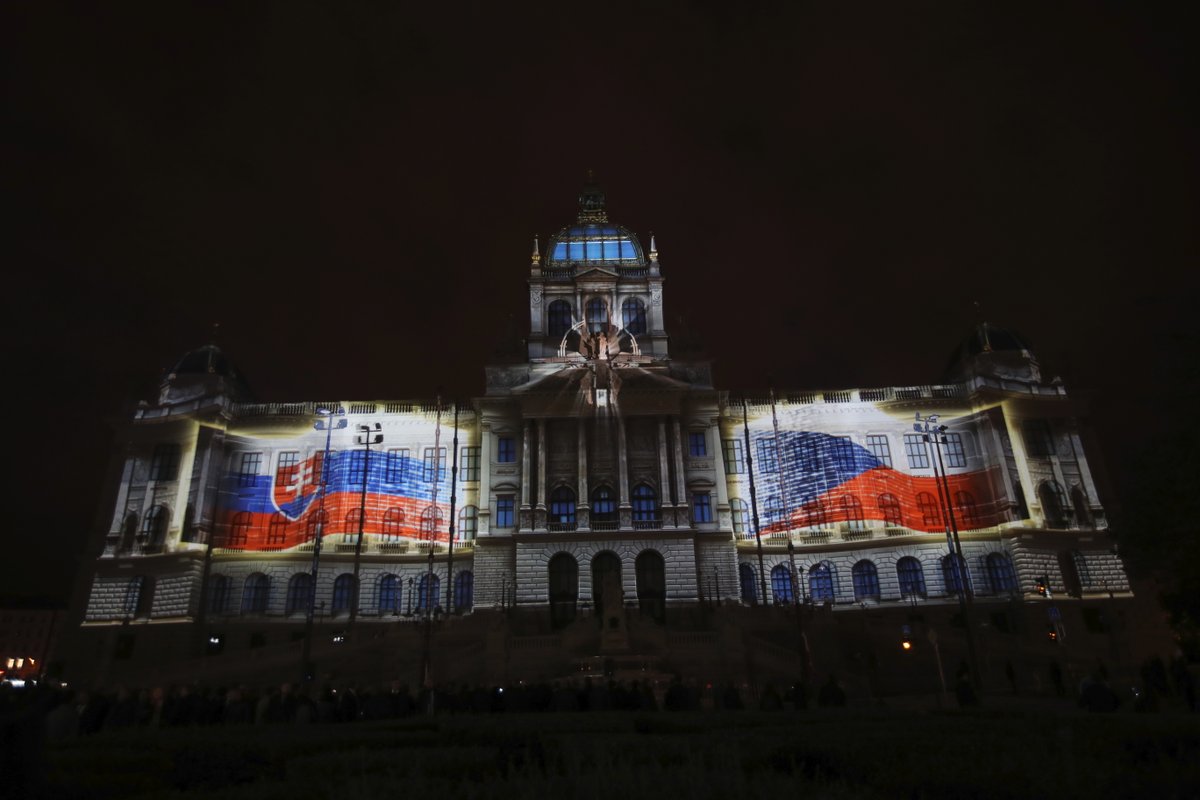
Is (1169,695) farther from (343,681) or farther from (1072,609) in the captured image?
(343,681)

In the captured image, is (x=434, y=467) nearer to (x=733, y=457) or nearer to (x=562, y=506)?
(x=562, y=506)

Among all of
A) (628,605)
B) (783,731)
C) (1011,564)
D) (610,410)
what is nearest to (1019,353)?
(1011,564)

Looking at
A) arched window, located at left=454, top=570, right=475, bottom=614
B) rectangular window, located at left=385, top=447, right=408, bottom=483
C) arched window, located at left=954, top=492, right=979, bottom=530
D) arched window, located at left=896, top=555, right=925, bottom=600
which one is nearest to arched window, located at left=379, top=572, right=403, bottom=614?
arched window, located at left=454, top=570, right=475, bottom=614

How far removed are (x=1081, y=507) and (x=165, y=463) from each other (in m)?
61.5

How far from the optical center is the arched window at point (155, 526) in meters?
52.0

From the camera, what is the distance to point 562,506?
52562 millimetres

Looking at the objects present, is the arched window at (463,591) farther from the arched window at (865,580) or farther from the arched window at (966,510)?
the arched window at (966,510)

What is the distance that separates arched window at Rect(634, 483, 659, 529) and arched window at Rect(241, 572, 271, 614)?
984 inches

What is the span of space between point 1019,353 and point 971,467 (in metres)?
10.9

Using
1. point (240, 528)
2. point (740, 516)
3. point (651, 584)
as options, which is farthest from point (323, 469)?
point (740, 516)

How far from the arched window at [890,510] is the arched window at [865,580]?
3.01 metres

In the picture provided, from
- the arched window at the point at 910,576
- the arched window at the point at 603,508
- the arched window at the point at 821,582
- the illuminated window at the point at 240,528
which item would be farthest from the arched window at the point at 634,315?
the illuminated window at the point at 240,528

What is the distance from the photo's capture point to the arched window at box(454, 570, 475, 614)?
53.2 metres

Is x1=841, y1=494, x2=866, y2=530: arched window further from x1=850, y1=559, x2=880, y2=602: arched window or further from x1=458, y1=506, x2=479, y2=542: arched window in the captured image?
x1=458, y1=506, x2=479, y2=542: arched window
